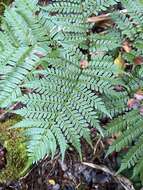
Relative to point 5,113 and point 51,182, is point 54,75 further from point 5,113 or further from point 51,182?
point 51,182

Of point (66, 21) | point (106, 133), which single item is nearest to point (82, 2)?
point (66, 21)

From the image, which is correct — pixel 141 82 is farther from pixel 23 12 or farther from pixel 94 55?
pixel 23 12

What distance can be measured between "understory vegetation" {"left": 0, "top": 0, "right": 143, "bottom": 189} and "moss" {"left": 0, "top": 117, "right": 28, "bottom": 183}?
19 mm

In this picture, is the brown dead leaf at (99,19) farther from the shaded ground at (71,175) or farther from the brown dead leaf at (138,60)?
the shaded ground at (71,175)

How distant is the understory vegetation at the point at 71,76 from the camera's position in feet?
8.72

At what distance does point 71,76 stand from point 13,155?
85 centimetres

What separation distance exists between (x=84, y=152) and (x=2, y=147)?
704 mm

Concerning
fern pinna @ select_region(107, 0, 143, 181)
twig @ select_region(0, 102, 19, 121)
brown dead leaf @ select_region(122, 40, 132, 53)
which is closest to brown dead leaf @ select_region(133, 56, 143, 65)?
fern pinna @ select_region(107, 0, 143, 181)

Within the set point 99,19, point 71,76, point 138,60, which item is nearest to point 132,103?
point 138,60

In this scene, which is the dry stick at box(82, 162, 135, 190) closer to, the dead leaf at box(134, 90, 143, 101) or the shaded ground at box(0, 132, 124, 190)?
the shaded ground at box(0, 132, 124, 190)

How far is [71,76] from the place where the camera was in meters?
2.87

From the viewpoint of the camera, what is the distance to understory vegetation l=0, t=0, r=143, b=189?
8.72 feet

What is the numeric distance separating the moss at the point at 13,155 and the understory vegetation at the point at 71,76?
19 mm

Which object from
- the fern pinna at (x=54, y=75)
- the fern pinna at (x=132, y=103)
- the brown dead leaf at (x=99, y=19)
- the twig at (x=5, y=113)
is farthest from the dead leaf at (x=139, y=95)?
the twig at (x=5, y=113)
